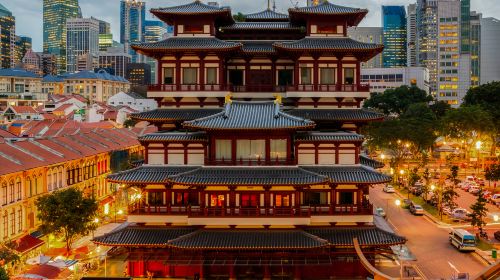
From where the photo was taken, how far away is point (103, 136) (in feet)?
273

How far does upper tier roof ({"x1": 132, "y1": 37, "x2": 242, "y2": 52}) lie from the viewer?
137 ft

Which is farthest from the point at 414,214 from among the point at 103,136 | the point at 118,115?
the point at 118,115

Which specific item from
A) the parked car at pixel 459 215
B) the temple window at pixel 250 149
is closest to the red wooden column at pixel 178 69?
the temple window at pixel 250 149

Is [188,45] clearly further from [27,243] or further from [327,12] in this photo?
[27,243]

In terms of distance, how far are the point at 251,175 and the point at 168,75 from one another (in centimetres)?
1246

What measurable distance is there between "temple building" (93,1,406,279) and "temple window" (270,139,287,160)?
3.1 inches

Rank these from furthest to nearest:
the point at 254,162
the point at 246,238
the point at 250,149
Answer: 1. the point at 250,149
2. the point at 254,162
3. the point at 246,238

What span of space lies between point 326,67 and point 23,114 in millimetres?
123860

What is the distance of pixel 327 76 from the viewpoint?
1719 inches

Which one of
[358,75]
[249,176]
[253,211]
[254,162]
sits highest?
[358,75]

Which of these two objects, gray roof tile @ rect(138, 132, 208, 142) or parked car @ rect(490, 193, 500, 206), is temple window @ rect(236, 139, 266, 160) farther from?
parked car @ rect(490, 193, 500, 206)

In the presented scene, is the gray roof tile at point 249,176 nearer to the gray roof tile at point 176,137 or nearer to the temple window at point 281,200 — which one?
the temple window at point 281,200

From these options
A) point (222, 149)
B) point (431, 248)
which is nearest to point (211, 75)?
point (222, 149)

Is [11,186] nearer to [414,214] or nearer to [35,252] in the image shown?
[35,252]
